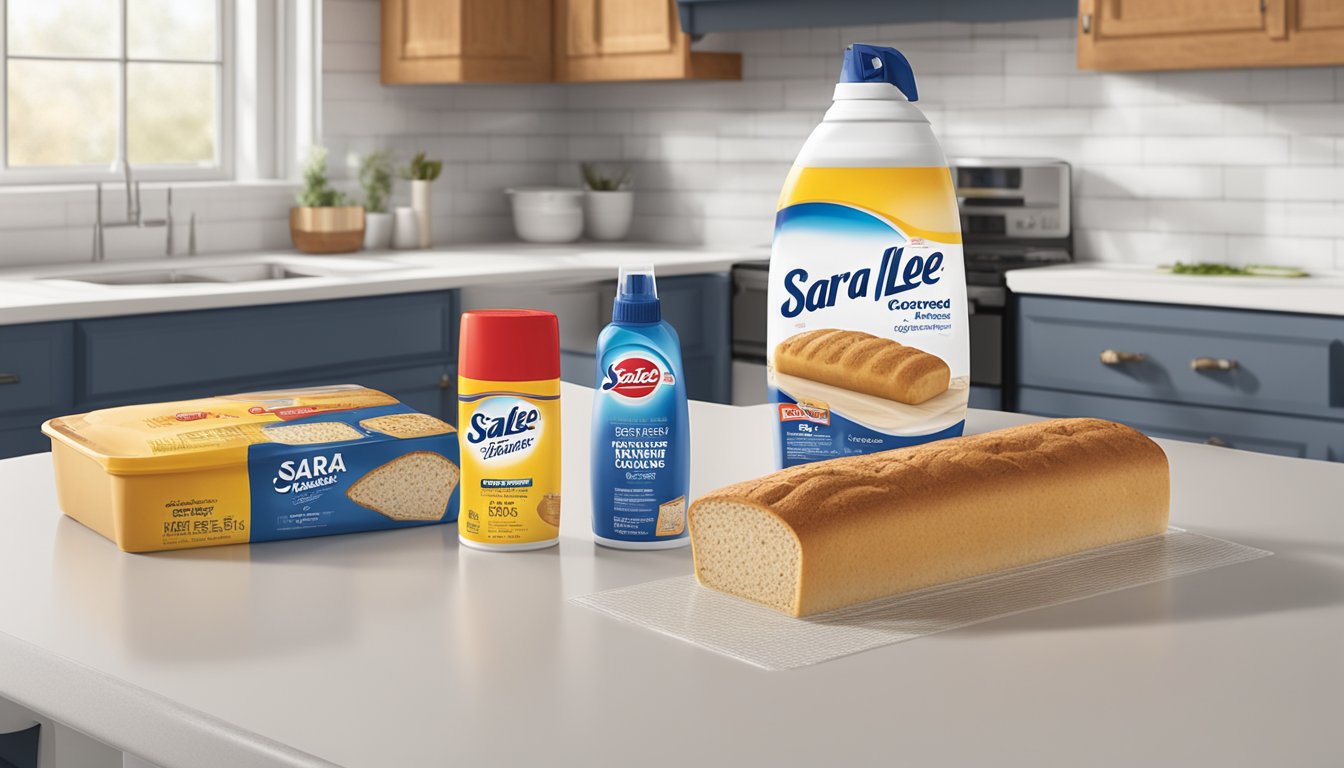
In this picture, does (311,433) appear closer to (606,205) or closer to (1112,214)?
(1112,214)

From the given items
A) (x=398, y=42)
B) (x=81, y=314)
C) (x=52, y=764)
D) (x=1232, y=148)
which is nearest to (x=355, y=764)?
(x=52, y=764)

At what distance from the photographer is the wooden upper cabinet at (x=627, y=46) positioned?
4.49m

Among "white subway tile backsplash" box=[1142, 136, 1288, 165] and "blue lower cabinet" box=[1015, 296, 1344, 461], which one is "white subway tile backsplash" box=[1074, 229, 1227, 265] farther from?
"blue lower cabinet" box=[1015, 296, 1344, 461]

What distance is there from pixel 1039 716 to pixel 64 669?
1.79 ft

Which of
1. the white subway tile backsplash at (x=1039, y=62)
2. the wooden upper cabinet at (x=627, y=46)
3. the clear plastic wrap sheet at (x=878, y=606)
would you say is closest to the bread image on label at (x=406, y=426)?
the clear plastic wrap sheet at (x=878, y=606)

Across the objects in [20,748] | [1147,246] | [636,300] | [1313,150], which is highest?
[1313,150]

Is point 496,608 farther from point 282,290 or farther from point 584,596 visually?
point 282,290

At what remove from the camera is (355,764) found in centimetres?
71

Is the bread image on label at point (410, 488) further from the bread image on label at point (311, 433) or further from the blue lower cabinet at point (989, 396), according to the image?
the blue lower cabinet at point (989, 396)

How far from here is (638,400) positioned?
1.08 metres

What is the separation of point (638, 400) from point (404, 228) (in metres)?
3.68

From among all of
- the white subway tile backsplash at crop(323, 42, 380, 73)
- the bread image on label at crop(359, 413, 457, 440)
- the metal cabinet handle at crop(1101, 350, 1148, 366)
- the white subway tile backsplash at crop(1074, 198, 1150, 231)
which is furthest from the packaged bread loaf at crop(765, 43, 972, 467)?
the white subway tile backsplash at crop(323, 42, 380, 73)

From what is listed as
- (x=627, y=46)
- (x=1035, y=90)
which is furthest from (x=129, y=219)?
(x=1035, y=90)

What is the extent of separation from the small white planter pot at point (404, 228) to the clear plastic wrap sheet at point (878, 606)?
3738mm
